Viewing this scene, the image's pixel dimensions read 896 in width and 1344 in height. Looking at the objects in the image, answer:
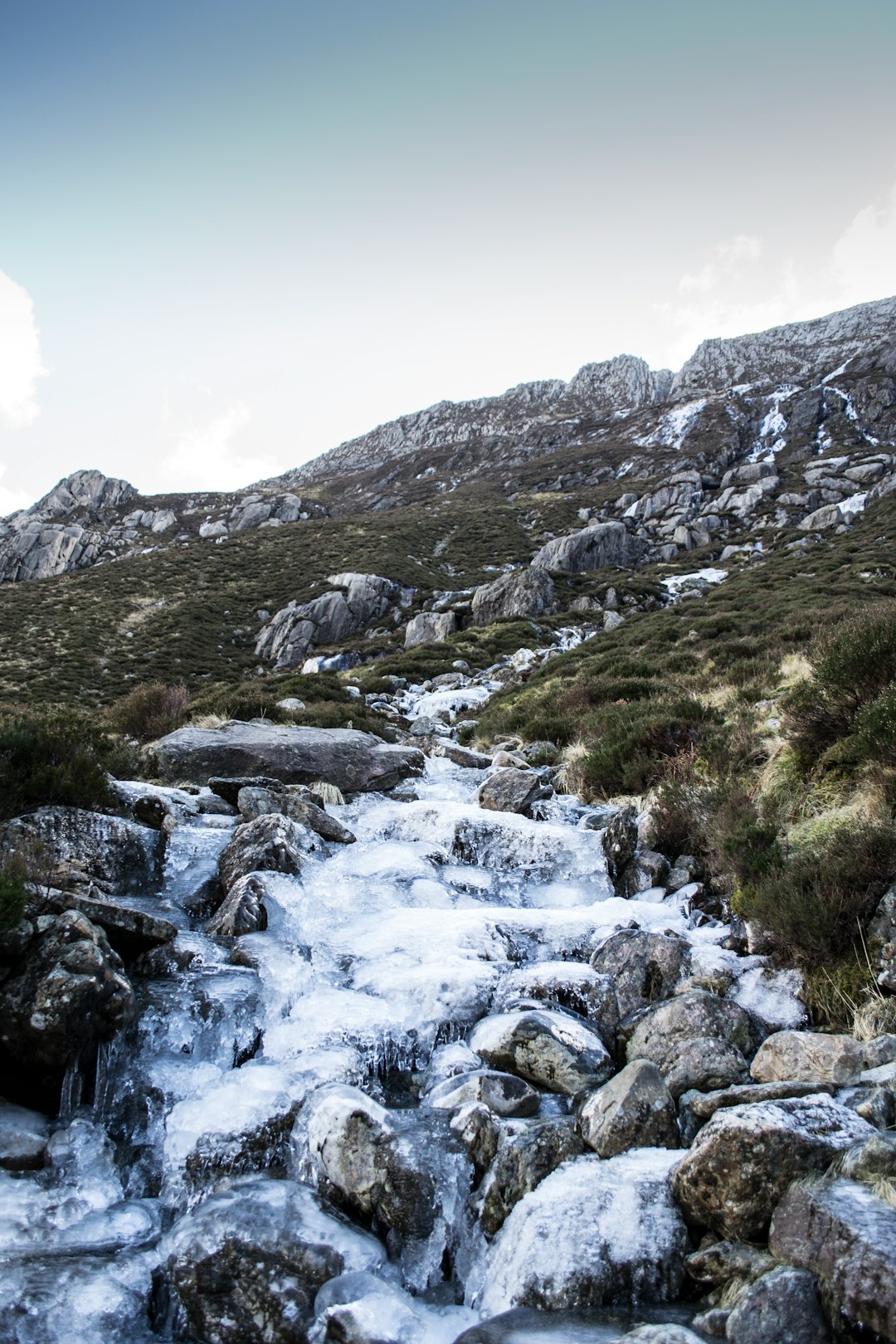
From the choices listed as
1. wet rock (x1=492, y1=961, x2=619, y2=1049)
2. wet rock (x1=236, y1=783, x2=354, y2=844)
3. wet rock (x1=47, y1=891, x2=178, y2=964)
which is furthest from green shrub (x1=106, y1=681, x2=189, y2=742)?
wet rock (x1=492, y1=961, x2=619, y2=1049)

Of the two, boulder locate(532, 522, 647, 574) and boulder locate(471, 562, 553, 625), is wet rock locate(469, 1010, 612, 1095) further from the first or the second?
boulder locate(532, 522, 647, 574)

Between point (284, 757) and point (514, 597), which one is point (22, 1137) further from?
point (514, 597)

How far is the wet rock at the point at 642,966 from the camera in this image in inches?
235

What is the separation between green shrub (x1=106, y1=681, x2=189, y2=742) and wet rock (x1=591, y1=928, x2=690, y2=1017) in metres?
11.9

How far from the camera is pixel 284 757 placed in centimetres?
1235

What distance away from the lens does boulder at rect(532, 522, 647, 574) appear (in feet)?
183

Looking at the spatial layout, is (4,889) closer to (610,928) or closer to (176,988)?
(176,988)

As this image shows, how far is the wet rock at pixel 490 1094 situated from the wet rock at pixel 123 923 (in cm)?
297

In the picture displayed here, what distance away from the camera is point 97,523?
96.0 meters

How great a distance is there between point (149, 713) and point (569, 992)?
13.3m

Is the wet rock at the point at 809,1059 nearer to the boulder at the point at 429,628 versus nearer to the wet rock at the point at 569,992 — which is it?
the wet rock at the point at 569,992

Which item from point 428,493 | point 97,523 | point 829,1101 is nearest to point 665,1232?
point 829,1101

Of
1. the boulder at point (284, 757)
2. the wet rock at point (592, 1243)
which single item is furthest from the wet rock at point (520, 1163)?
the boulder at point (284, 757)

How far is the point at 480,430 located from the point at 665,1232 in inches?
5923
